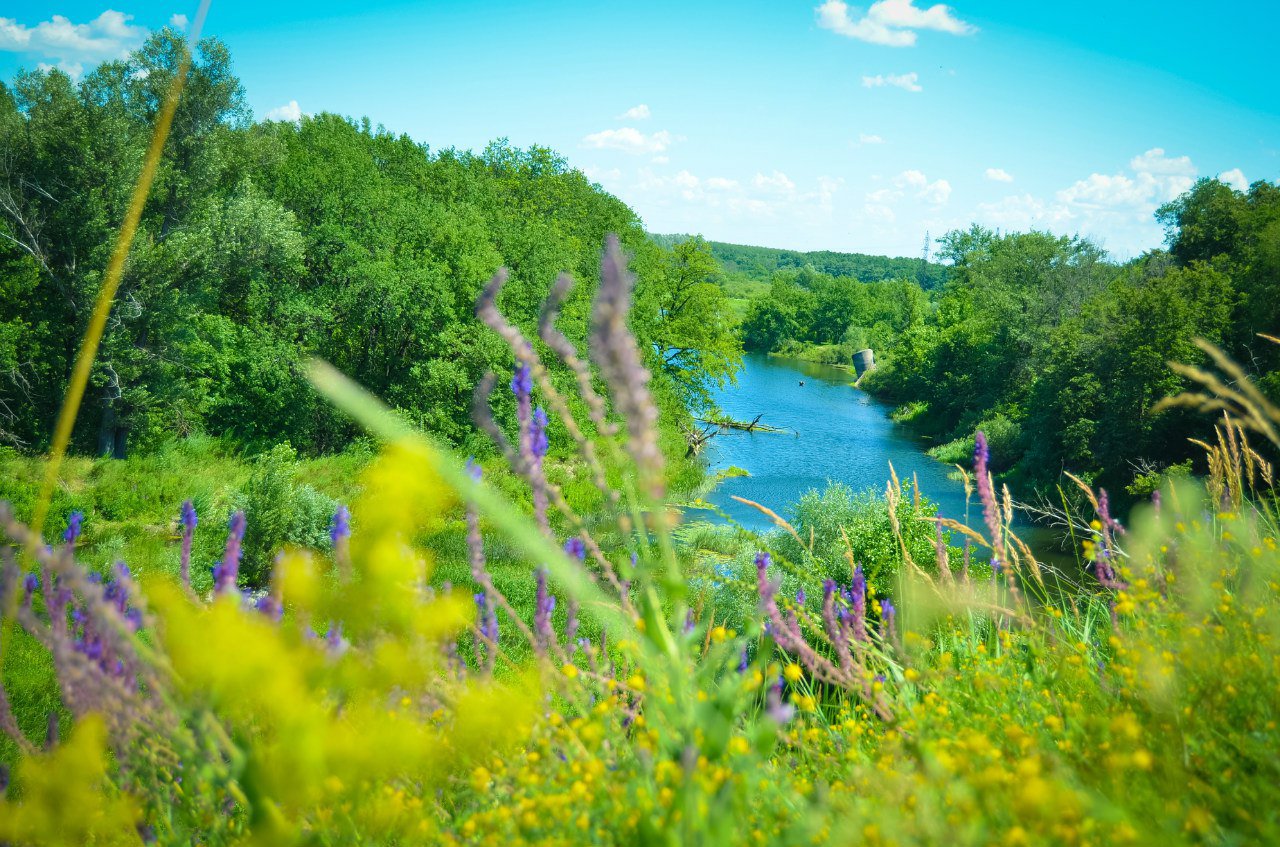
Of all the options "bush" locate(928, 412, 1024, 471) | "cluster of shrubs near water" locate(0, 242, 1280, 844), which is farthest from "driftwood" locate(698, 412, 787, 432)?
"cluster of shrubs near water" locate(0, 242, 1280, 844)

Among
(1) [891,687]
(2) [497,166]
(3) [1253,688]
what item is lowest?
(1) [891,687]

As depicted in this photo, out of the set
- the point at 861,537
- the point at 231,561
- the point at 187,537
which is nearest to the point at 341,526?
the point at 231,561

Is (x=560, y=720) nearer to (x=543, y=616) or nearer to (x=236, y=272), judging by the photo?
(x=543, y=616)

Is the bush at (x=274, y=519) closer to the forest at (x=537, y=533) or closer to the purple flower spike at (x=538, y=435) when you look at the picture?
the forest at (x=537, y=533)

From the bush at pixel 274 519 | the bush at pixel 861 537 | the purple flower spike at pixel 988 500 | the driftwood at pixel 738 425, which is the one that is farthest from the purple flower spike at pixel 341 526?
the driftwood at pixel 738 425

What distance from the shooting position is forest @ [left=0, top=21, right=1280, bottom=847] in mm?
1412

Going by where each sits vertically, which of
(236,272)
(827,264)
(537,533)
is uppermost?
(827,264)

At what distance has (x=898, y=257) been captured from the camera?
572 ft

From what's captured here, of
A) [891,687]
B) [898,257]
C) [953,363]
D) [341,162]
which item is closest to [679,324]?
[341,162]

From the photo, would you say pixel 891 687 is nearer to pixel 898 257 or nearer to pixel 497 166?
pixel 497 166

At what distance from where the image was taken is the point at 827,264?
176 metres

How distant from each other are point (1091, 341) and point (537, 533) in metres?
30.5

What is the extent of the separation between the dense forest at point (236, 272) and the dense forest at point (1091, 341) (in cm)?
1468

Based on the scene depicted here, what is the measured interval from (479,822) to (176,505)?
16056 millimetres
